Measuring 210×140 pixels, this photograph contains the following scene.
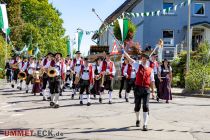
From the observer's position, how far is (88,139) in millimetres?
10414

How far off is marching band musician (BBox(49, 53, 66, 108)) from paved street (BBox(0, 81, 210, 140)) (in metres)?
0.38

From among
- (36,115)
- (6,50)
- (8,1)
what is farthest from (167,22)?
(36,115)

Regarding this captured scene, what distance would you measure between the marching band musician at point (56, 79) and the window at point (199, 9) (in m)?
33.4

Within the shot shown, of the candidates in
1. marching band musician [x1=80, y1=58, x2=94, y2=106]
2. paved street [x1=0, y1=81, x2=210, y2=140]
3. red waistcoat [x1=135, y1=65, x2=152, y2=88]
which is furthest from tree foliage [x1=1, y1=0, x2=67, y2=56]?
red waistcoat [x1=135, y1=65, x2=152, y2=88]

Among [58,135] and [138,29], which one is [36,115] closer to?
[58,135]

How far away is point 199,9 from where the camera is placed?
162 ft

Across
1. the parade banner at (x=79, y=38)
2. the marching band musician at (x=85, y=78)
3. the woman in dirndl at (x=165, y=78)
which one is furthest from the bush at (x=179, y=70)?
the marching band musician at (x=85, y=78)

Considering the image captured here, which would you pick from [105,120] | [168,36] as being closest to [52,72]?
[105,120]

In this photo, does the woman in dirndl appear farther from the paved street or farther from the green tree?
the green tree

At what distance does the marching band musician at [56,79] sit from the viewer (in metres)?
17.4

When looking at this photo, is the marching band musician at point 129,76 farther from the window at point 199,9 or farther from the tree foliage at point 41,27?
the tree foliage at point 41,27

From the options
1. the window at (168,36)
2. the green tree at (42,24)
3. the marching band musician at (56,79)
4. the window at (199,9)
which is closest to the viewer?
the marching band musician at (56,79)

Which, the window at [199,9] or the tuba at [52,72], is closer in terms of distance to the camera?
the tuba at [52,72]

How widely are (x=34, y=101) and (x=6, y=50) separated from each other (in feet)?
89.0
